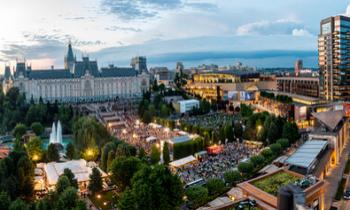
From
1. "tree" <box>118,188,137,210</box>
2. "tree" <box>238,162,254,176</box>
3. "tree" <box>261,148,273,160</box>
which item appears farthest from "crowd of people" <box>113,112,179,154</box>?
"tree" <box>118,188,137,210</box>

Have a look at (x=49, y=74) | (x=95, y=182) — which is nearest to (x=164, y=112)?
(x=95, y=182)

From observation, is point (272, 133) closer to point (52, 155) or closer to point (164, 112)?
point (52, 155)

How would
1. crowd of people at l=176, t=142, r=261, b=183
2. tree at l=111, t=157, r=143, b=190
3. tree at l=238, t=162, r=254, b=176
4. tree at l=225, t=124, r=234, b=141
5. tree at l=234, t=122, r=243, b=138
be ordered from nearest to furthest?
tree at l=111, t=157, r=143, b=190
tree at l=238, t=162, r=254, b=176
crowd of people at l=176, t=142, r=261, b=183
tree at l=225, t=124, r=234, b=141
tree at l=234, t=122, r=243, b=138

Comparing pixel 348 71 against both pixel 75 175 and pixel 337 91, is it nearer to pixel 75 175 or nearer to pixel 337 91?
pixel 337 91

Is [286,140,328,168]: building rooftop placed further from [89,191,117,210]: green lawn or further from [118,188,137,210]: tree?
[89,191,117,210]: green lawn

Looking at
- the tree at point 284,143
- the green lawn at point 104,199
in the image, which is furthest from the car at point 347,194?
the green lawn at point 104,199

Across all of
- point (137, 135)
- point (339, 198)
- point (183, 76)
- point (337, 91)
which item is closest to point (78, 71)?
point (183, 76)
